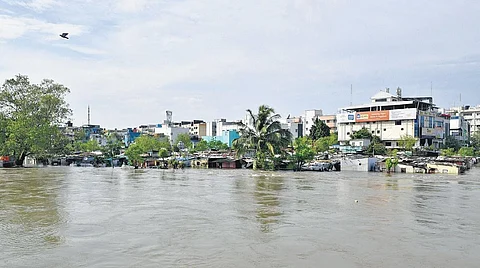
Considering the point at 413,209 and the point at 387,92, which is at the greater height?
the point at 387,92

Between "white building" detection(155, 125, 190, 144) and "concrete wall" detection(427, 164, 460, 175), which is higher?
"white building" detection(155, 125, 190, 144)

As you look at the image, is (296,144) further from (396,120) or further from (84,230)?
(84,230)

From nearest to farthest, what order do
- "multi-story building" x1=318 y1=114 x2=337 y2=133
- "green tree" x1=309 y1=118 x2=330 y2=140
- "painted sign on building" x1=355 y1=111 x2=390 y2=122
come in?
"painted sign on building" x1=355 y1=111 x2=390 y2=122 → "green tree" x1=309 y1=118 x2=330 y2=140 → "multi-story building" x1=318 y1=114 x2=337 y2=133

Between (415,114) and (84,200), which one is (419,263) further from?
(415,114)

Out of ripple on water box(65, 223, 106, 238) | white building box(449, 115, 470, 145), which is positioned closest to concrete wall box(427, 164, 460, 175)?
ripple on water box(65, 223, 106, 238)

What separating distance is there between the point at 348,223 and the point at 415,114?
55.1 meters

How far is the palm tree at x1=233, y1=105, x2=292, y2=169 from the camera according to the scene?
36125 mm

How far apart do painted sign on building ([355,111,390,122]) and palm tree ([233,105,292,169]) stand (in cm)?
3321

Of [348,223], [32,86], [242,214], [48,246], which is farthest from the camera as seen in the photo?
[32,86]

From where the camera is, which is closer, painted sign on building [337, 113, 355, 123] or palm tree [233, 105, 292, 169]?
palm tree [233, 105, 292, 169]

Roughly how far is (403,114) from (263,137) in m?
33.7

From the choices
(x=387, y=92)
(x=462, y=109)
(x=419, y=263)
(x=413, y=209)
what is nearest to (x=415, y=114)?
(x=387, y=92)

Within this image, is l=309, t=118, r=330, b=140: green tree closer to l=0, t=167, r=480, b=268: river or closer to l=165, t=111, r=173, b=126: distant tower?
l=165, t=111, r=173, b=126: distant tower

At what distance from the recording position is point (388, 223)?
10688 millimetres
